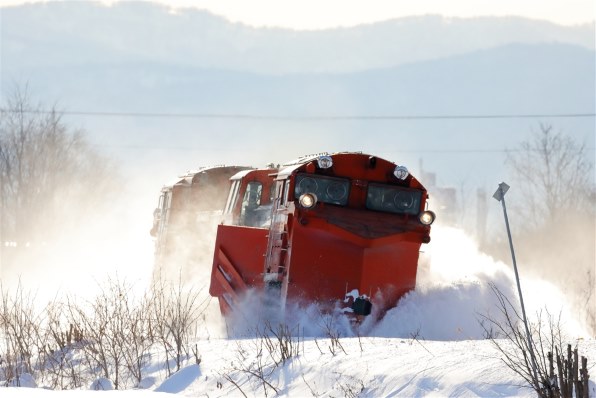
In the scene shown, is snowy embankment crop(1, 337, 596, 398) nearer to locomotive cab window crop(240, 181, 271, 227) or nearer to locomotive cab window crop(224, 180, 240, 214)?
locomotive cab window crop(240, 181, 271, 227)

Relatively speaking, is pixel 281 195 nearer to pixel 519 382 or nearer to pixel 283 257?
pixel 283 257

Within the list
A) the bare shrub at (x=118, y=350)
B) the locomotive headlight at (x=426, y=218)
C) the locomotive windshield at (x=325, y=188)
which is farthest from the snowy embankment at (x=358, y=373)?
the locomotive headlight at (x=426, y=218)

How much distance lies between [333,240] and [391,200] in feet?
4.41

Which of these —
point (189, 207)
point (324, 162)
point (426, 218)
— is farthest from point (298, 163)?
point (189, 207)

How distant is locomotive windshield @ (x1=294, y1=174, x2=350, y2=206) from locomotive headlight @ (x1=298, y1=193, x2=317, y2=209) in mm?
385

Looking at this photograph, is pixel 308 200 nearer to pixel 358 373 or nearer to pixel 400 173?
pixel 400 173

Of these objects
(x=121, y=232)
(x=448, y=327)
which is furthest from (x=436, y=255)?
(x=121, y=232)

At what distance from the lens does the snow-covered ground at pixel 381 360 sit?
11031 mm

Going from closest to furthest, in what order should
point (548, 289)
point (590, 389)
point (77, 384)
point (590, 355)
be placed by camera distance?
point (590, 389), point (590, 355), point (77, 384), point (548, 289)

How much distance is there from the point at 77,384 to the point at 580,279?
35.4m

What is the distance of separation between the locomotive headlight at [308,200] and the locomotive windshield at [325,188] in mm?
385

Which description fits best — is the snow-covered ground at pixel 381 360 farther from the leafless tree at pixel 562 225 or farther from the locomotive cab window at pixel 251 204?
the leafless tree at pixel 562 225

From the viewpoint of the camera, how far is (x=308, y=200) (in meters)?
16.7

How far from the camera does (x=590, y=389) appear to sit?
10.3 meters
